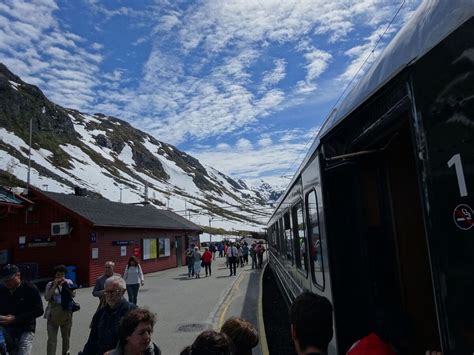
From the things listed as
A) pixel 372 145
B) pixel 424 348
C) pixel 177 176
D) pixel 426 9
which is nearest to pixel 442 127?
pixel 426 9

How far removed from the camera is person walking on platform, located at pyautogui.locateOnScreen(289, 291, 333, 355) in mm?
2359

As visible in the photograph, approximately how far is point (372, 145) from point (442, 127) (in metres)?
1.47

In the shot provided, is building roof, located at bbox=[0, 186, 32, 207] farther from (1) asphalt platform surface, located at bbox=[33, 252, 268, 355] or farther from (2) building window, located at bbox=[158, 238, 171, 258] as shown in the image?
(2) building window, located at bbox=[158, 238, 171, 258]

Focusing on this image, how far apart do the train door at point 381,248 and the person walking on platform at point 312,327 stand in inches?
47.1

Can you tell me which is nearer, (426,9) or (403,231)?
(426,9)

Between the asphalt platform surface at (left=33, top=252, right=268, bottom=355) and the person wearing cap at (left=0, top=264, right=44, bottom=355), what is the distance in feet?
4.96

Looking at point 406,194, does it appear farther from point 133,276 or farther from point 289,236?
point 133,276

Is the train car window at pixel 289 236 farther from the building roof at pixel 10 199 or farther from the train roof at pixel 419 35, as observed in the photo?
the building roof at pixel 10 199

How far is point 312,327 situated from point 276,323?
8533 millimetres

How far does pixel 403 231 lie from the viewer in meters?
3.44

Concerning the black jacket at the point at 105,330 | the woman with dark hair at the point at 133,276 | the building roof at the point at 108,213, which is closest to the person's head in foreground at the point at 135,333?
the black jacket at the point at 105,330

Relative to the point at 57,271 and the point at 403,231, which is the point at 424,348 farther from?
the point at 57,271

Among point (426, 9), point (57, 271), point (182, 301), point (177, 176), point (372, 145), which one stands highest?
point (177, 176)

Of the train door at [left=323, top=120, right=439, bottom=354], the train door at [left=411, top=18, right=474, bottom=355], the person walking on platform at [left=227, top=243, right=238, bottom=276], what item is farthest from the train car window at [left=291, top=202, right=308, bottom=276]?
the person walking on platform at [left=227, top=243, right=238, bottom=276]
